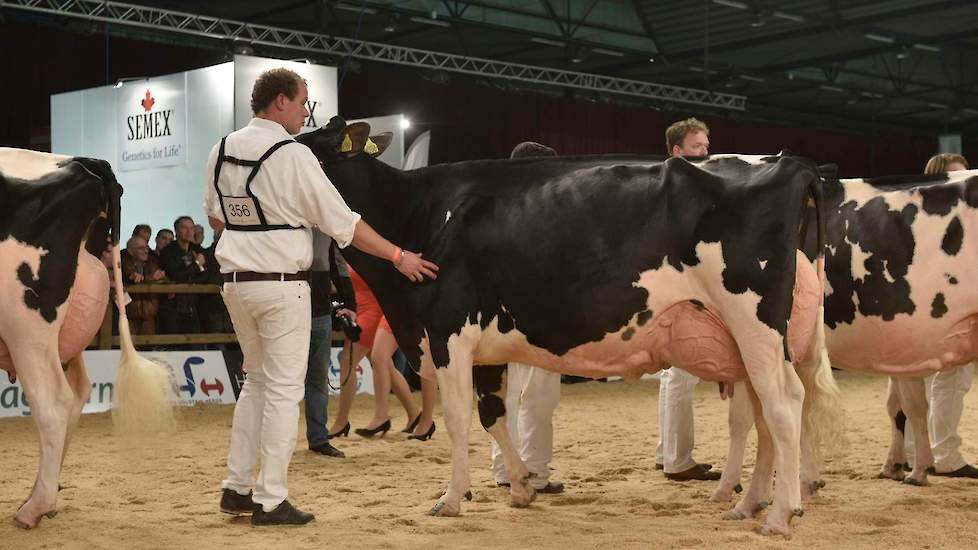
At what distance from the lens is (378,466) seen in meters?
7.03

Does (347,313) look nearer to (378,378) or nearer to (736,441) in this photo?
(378,378)

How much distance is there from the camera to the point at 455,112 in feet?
65.8

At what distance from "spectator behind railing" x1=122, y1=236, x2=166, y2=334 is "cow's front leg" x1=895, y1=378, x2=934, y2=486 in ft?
24.5

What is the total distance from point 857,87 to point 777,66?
9.14ft

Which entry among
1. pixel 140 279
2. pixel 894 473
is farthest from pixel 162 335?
pixel 894 473

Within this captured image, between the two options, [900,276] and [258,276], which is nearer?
[258,276]

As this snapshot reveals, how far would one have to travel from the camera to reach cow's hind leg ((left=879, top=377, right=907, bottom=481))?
247 inches

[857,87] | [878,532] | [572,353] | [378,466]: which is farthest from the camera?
[857,87]

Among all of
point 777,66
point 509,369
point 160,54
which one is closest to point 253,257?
point 509,369

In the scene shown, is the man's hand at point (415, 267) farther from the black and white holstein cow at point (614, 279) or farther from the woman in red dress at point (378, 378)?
the woman in red dress at point (378, 378)

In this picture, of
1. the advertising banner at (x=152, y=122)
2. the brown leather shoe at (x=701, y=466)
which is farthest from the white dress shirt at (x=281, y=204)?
the advertising banner at (x=152, y=122)

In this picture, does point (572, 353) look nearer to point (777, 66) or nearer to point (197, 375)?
point (197, 375)

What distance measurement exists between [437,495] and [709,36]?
16.0 metres

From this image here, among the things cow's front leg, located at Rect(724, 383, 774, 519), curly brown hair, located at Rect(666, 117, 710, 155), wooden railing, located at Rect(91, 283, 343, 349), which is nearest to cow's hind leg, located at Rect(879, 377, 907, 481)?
cow's front leg, located at Rect(724, 383, 774, 519)
